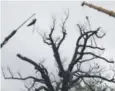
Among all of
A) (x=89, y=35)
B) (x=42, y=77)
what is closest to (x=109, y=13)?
(x=89, y=35)

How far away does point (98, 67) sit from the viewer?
90.3ft

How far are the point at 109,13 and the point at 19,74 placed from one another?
9.42 meters

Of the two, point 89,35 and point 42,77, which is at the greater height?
point 89,35

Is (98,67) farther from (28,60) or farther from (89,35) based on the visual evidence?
(28,60)

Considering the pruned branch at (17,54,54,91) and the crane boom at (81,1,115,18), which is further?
the pruned branch at (17,54,54,91)

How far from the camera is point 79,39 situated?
26250 mm

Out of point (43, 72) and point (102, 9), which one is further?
point (43, 72)

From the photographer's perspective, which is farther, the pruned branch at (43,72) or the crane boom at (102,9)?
the pruned branch at (43,72)

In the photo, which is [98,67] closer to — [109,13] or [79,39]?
[79,39]

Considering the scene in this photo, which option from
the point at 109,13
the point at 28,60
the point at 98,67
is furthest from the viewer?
the point at 98,67

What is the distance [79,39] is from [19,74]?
4.94 meters

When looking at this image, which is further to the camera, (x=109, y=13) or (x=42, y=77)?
(x=42, y=77)

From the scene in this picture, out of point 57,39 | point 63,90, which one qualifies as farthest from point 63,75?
point 57,39

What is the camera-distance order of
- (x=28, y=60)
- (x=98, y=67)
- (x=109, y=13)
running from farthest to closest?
(x=98, y=67) < (x=28, y=60) < (x=109, y=13)
